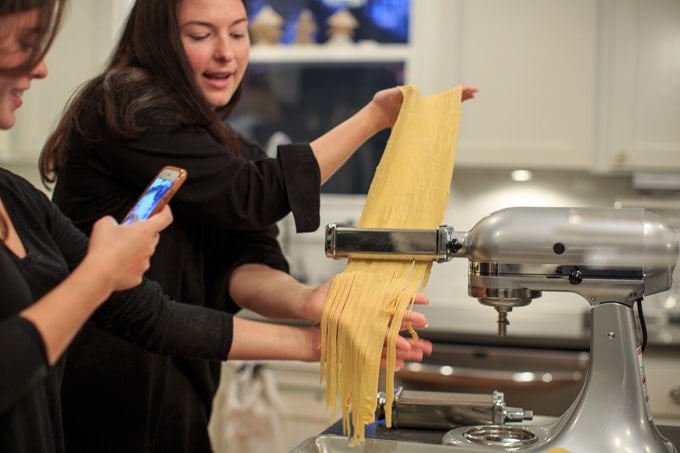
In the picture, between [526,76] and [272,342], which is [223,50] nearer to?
[272,342]

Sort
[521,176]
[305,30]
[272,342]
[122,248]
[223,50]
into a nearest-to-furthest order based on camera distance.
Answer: [122,248] < [272,342] < [223,50] < [521,176] < [305,30]

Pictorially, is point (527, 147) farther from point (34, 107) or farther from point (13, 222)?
point (13, 222)

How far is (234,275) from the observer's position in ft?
5.30

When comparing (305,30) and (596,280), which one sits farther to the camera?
(305,30)

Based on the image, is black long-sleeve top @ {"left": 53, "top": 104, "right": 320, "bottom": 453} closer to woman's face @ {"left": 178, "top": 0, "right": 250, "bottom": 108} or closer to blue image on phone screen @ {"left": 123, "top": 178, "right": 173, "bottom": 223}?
woman's face @ {"left": 178, "top": 0, "right": 250, "bottom": 108}

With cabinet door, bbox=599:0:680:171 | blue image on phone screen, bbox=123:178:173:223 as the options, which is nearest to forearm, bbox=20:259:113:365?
blue image on phone screen, bbox=123:178:173:223

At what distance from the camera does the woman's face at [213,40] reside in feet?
4.94

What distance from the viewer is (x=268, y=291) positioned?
1.54 meters

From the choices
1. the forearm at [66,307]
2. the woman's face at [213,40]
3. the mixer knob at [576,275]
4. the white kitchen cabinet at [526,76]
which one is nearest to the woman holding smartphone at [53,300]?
the forearm at [66,307]

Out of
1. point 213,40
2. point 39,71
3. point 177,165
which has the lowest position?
point 177,165

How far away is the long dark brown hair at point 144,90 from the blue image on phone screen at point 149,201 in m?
0.37

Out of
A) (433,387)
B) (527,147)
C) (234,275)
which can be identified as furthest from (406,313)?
(527,147)

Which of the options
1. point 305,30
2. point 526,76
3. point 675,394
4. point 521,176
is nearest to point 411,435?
point 675,394

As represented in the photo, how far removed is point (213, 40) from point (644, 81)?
1.86 meters
